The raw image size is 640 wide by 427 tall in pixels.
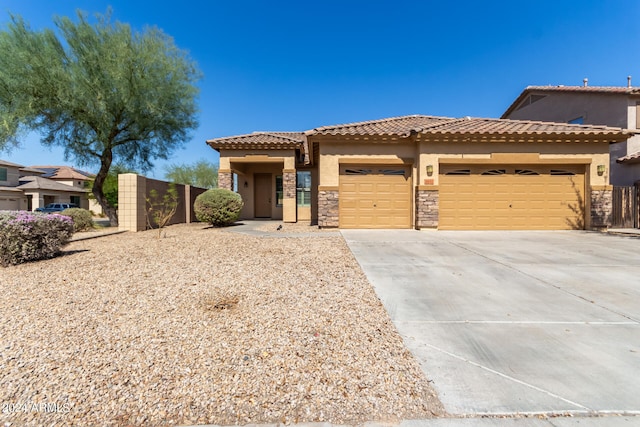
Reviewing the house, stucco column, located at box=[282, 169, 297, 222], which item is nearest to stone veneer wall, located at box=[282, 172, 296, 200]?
stucco column, located at box=[282, 169, 297, 222]

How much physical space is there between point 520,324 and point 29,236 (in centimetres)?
931

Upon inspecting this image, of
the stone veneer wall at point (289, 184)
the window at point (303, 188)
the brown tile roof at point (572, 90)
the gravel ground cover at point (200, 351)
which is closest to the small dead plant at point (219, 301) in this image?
the gravel ground cover at point (200, 351)

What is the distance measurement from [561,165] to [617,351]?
1144 cm

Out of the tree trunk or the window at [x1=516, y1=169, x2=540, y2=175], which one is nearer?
the window at [x1=516, y1=169, x2=540, y2=175]

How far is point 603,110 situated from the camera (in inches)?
627

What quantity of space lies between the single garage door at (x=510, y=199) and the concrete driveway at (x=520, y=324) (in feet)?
13.6

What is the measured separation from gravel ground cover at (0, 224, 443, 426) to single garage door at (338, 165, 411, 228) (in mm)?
6537

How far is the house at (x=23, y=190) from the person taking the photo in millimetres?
29594

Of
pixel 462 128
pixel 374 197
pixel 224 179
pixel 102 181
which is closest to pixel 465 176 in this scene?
pixel 462 128

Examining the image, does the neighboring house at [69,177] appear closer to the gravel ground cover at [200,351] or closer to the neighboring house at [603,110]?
the gravel ground cover at [200,351]

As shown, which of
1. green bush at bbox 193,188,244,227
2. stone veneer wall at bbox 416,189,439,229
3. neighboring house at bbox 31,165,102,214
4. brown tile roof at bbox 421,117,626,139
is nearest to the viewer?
brown tile roof at bbox 421,117,626,139

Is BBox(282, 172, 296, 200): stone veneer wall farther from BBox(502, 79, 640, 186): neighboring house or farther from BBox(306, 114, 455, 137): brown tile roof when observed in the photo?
BBox(502, 79, 640, 186): neighboring house

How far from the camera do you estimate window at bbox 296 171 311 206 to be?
55.3ft

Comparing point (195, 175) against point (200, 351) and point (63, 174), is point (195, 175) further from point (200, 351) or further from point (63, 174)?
point (200, 351)
